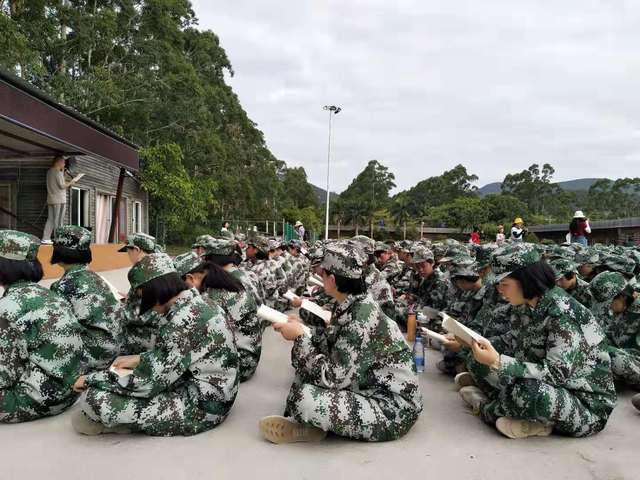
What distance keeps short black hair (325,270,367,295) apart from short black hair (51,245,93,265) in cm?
229

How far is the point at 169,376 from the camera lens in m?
3.15

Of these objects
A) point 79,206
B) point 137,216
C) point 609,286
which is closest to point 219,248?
point 609,286

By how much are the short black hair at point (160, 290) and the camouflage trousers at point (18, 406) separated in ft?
3.49

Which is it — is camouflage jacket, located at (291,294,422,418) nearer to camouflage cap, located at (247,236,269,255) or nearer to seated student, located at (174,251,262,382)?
seated student, located at (174,251,262,382)

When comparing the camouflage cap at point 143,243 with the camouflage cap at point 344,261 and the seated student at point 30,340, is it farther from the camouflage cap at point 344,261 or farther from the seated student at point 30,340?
the camouflage cap at point 344,261

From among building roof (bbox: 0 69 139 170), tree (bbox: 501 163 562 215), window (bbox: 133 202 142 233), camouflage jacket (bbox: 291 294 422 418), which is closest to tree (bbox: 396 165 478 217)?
tree (bbox: 501 163 562 215)

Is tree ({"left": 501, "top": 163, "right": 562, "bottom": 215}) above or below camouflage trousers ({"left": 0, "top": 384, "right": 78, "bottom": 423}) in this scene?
above

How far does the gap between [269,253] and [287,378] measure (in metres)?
4.10

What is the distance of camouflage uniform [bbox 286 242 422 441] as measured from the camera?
3121 mm

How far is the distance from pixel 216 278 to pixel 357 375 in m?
1.76

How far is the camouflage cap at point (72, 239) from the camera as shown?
4.28m

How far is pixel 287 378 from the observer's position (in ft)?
16.5

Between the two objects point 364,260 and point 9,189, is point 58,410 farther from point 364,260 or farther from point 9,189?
point 9,189

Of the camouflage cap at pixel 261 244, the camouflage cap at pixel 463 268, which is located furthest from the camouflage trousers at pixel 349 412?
the camouflage cap at pixel 261 244
